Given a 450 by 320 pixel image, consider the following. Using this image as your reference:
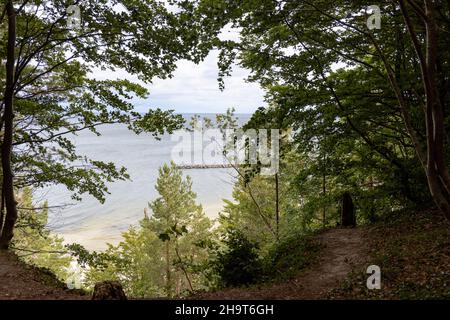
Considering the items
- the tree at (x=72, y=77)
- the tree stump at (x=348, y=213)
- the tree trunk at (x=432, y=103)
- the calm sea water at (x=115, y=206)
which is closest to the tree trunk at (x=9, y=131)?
the tree at (x=72, y=77)

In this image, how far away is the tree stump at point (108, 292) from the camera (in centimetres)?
568

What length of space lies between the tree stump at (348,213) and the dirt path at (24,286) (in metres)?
11.2

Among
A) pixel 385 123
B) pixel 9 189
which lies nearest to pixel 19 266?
pixel 9 189

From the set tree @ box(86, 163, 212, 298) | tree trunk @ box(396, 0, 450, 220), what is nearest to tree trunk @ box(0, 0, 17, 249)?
tree trunk @ box(396, 0, 450, 220)

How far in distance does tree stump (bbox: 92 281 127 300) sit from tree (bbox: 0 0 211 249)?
5.11 meters

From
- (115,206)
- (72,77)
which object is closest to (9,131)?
Answer: (72,77)

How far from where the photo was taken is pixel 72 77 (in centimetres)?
1139

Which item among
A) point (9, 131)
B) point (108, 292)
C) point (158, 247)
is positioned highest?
point (9, 131)

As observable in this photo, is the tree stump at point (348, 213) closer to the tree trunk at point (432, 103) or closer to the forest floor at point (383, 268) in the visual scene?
the forest floor at point (383, 268)

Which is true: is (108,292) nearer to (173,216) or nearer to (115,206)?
(173,216)

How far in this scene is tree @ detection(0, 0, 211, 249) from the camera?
28.6 ft

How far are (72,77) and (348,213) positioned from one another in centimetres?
1264
